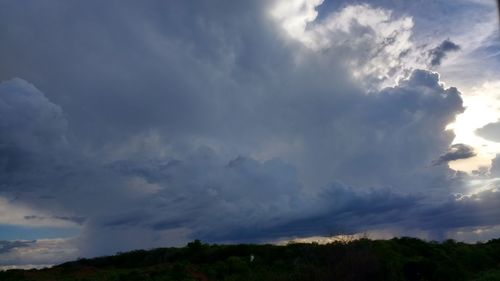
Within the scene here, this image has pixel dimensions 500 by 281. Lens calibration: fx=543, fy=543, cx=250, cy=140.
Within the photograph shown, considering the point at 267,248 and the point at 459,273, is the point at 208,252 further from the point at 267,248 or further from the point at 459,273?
the point at 459,273

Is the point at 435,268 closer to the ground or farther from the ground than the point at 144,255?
closer to the ground

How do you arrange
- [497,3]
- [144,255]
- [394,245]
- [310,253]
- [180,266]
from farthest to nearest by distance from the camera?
[144,255]
[394,245]
[180,266]
[310,253]
[497,3]

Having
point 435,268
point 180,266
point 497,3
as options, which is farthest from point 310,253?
point 497,3

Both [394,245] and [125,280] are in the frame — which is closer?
[125,280]

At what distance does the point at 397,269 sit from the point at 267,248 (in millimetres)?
28027

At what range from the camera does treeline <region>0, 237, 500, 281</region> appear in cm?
4000

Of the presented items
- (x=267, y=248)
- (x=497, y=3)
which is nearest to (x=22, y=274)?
(x=267, y=248)

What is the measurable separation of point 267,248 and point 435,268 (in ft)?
88.7

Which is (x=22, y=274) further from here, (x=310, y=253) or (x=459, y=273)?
(x=459, y=273)

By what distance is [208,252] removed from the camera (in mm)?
75250

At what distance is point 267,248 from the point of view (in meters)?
74.0

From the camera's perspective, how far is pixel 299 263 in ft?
161

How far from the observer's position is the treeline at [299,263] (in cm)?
4000

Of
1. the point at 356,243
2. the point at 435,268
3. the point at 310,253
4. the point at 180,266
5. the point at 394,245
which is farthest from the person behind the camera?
the point at 394,245
